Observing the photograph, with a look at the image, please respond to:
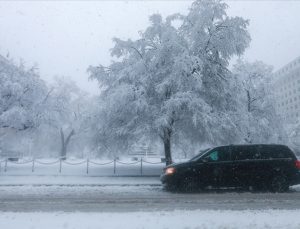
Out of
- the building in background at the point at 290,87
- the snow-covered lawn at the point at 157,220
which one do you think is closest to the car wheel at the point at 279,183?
the snow-covered lawn at the point at 157,220

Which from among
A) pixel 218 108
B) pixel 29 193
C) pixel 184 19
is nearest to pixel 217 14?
pixel 184 19

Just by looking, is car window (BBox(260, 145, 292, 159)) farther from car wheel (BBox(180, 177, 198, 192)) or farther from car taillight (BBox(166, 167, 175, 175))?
car taillight (BBox(166, 167, 175, 175))

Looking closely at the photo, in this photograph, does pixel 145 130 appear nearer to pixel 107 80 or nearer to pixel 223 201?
pixel 107 80

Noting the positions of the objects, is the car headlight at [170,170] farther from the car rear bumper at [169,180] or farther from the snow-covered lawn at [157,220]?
the snow-covered lawn at [157,220]

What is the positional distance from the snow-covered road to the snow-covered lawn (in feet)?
3.29

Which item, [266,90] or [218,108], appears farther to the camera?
[266,90]

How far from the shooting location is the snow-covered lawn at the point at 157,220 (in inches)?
309

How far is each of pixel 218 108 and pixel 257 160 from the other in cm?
686

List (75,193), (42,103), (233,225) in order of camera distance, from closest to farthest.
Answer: (233,225), (75,193), (42,103)

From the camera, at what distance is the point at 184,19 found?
2162 cm


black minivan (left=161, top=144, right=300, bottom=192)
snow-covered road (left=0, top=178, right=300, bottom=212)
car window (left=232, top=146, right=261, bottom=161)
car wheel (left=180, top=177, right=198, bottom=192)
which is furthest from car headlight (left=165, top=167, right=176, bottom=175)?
car window (left=232, top=146, right=261, bottom=161)

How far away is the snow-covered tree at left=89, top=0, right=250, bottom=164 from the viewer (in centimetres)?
1889

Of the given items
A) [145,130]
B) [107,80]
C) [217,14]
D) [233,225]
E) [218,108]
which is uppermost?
[217,14]

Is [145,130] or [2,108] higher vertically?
[2,108]
